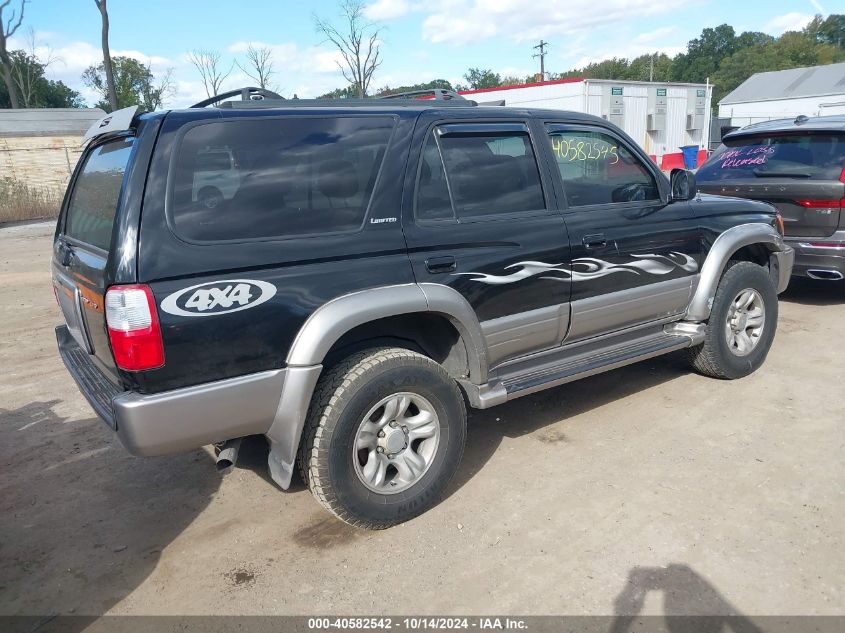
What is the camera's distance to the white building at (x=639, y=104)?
21.6m

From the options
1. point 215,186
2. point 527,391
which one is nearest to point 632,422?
point 527,391

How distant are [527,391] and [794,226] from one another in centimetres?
450

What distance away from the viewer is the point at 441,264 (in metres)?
3.31

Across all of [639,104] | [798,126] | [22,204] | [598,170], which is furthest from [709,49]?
[598,170]

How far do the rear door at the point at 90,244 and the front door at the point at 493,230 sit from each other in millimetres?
1351

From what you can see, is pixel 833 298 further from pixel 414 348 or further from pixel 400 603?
pixel 400 603

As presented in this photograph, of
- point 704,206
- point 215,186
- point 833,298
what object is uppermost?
point 215,186

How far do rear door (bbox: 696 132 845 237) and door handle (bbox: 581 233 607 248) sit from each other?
3.66m

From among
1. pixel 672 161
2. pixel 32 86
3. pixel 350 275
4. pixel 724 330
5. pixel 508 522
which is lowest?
pixel 508 522

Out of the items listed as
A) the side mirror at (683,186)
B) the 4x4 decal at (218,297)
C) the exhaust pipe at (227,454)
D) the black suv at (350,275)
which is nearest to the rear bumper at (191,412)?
the black suv at (350,275)

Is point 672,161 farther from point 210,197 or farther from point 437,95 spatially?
point 210,197

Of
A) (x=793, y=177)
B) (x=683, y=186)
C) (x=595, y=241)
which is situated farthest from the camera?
(x=793, y=177)

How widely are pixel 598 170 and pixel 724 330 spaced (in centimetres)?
160

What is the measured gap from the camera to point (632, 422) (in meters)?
4.36
